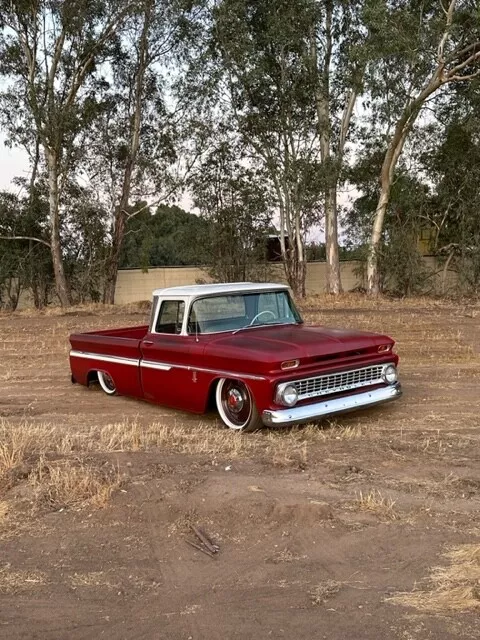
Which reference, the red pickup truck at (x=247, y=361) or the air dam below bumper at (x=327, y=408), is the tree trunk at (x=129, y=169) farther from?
the air dam below bumper at (x=327, y=408)

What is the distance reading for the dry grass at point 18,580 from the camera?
3.60m

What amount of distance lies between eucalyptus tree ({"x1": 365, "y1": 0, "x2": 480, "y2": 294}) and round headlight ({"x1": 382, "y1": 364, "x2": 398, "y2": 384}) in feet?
48.3

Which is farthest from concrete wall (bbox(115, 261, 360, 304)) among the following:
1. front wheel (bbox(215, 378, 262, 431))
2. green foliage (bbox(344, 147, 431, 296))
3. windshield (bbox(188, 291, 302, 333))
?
front wheel (bbox(215, 378, 262, 431))

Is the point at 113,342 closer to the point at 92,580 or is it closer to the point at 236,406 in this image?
the point at 236,406

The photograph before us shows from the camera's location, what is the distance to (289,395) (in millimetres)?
6496

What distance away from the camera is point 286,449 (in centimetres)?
608

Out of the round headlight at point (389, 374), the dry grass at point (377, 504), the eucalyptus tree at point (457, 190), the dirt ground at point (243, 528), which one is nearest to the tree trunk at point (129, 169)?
the eucalyptus tree at point (457, 190)

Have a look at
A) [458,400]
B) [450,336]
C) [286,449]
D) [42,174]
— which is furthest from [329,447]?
[42,174]

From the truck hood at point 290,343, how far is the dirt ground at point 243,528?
80 centimetres

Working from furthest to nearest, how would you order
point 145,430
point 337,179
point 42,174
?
1. point 42,174
2. point 337,179
3. point 145,430

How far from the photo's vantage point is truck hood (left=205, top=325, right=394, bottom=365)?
658cm

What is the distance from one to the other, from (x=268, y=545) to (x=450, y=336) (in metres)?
11.3

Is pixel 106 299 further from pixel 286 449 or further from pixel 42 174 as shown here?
pixel 286 449

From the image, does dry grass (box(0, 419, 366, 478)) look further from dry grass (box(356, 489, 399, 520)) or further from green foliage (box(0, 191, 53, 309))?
green foliage (box(0, 191, 53, 309))
